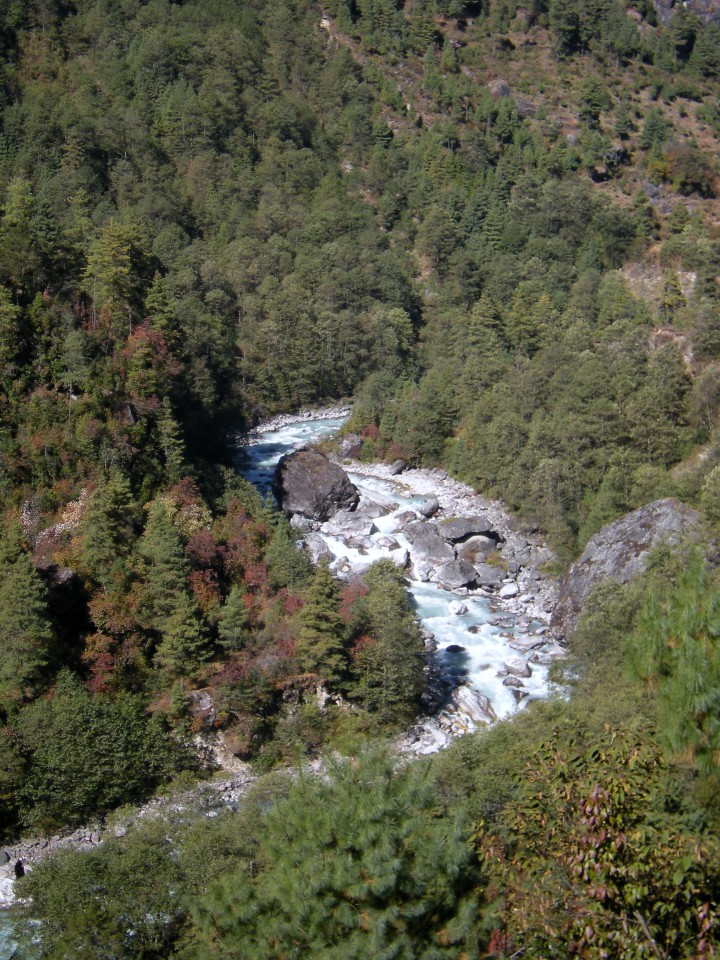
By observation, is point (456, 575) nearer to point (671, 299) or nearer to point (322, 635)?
point (322, 635)

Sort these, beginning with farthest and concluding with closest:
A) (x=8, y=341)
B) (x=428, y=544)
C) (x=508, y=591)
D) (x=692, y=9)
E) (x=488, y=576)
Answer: (x=692, y=9), (x=428, y=544), (x=488, y=576), (x=508, y=591), (x=8, y=341)

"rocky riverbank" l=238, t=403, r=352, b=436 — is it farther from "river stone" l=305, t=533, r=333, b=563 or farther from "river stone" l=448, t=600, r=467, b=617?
"river stone" l=448, t=600, r=467, b=617

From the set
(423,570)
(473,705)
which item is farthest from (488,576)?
(473,705)

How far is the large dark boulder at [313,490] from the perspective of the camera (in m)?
50.4

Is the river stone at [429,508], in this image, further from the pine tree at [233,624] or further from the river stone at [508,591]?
the pine tree at [233,624]

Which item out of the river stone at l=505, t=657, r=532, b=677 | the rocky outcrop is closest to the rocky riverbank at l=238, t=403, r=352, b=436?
the river stone at l=505, t=657, r=532, b=677

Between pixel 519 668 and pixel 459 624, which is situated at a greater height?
pixel 519 668

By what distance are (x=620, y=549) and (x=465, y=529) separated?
1157 centimetres

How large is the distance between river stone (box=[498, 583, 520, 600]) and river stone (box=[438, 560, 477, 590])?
1.55 metres

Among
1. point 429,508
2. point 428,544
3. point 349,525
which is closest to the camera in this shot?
point 428,544

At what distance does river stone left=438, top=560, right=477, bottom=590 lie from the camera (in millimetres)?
43531

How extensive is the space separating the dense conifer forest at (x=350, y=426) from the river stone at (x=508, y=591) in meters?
2.50

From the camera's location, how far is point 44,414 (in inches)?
1548

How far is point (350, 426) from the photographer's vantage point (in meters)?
65.6
